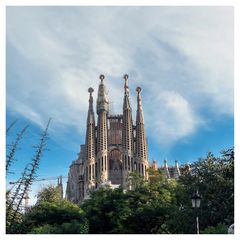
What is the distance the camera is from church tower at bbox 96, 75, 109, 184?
53000 millimetres

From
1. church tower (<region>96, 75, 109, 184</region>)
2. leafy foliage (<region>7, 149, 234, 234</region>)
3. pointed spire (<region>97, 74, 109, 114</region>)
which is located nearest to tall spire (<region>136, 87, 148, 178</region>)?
church tower (<region>96, 75, 109, 184</region>)

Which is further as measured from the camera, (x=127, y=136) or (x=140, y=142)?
(x=140, y=142)

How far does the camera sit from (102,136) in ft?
176

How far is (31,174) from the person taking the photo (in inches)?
465

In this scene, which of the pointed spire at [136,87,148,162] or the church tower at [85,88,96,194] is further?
the pointed spire at [136,87,148,162]

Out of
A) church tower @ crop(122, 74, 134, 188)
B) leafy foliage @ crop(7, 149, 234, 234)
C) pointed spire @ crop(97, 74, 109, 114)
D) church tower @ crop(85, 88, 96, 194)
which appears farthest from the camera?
pointed spire @ crop(97, 74, 109, 114)

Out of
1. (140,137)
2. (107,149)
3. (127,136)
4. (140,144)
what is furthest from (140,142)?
(107,149)

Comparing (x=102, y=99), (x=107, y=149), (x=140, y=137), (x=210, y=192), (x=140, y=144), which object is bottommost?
(x=210, y=192)

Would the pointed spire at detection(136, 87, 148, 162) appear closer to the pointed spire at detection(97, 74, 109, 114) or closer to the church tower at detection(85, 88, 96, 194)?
the pointed spire at detection(97, 74, 109, 114)

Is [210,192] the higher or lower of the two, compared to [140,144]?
lower

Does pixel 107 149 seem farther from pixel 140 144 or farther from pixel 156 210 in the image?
pixel 156 210
